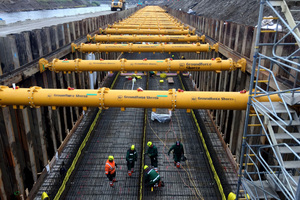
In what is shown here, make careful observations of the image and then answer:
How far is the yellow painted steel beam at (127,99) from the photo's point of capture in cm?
823

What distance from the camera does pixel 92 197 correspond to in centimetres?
1057

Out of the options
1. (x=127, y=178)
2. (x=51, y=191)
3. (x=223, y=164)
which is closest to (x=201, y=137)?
(x=223, y=164)

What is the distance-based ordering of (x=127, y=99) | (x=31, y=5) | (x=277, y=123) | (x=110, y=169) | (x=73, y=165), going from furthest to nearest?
(x=31, y=5), (x=73, y=165), (x=110, y=169), (x=127, y=99), (x=277, y=123)

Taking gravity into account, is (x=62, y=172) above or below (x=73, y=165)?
above

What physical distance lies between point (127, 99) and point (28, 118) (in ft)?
15.0

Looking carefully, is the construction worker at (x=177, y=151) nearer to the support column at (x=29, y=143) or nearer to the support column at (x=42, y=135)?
the support column at (x=42, y=135)

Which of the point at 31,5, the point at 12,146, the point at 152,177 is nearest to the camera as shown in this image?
the point at 12,146

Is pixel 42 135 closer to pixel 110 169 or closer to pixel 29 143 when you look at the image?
pixel 29 143

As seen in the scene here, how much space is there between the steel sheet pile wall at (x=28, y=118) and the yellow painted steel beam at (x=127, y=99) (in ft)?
3.23

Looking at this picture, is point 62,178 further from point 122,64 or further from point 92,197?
point 122,64

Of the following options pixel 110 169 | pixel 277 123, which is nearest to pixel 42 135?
pixel 110 169

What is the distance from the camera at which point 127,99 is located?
338 inches

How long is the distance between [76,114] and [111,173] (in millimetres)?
6398

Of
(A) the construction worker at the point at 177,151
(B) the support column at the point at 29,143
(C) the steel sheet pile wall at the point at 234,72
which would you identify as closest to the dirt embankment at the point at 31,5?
(C) the steel sheet pile wall at the point at 234,72
